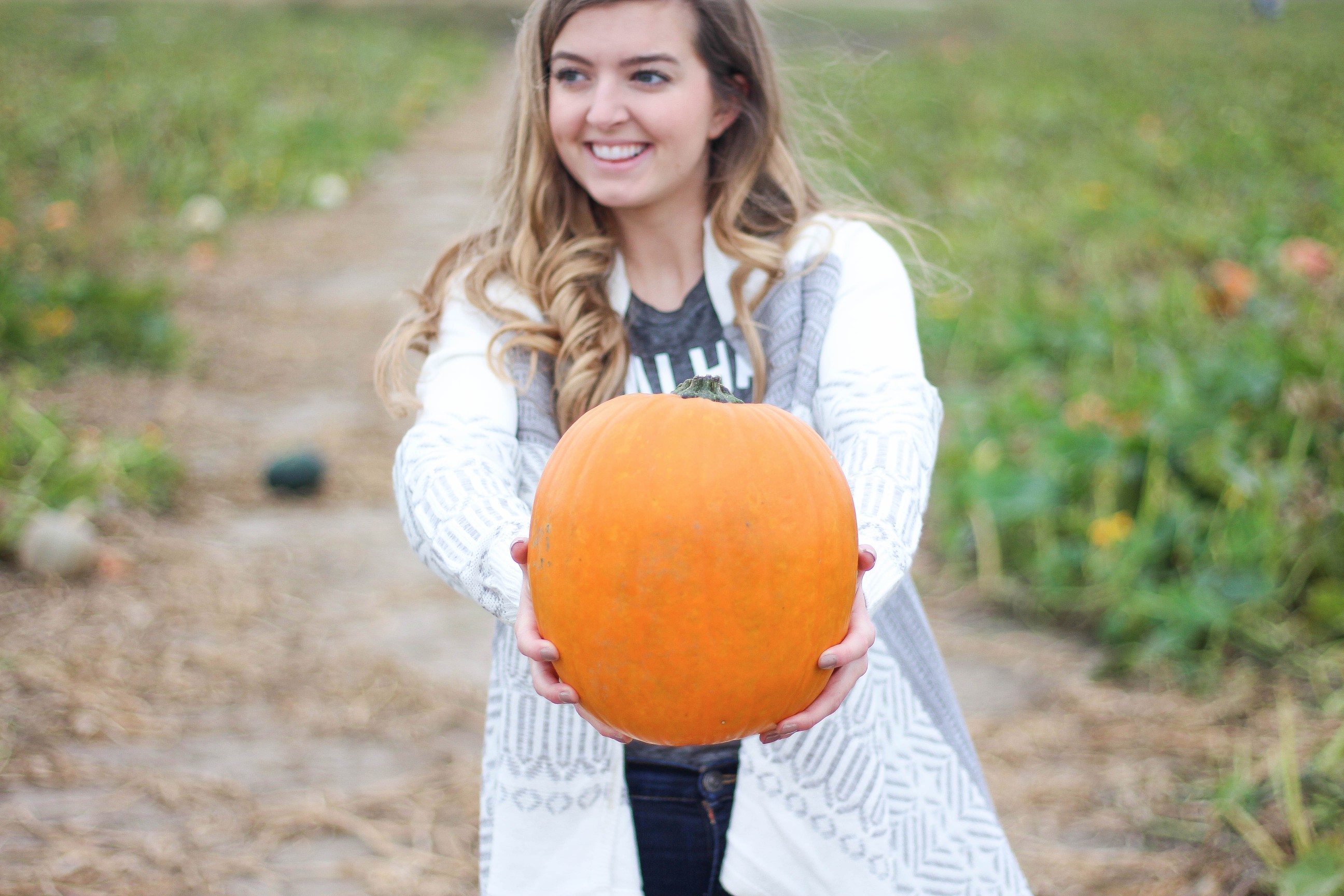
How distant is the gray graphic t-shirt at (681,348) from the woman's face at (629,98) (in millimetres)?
174

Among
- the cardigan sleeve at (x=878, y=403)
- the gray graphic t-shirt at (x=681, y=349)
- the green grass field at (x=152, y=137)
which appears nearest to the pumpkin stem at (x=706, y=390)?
the cardigan sleeve at (x=878, y=403)

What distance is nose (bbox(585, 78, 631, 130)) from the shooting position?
159 centimetres

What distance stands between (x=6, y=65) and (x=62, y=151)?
515 centimetres

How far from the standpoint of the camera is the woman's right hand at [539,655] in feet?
4.17

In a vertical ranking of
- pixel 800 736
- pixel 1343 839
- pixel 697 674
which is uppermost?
pixel 697 674

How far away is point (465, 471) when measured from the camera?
146 centimetres

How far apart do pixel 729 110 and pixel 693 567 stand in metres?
0.92

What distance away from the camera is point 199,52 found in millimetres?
15320

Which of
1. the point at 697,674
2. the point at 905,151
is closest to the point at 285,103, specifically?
the point at 905,151

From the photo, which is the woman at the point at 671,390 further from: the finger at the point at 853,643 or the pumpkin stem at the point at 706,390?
the pumpkin stem at the point at 706,390

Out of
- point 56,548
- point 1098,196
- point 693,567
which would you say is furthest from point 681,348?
point 1098,196

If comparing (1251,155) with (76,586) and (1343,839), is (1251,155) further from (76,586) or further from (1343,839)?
(76,586)

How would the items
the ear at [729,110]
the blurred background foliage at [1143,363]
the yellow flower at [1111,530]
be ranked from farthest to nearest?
1. the yellow flower at [1111,530]
2. the blurred background foliage at [1143,363]
3. the ear at [729,110]

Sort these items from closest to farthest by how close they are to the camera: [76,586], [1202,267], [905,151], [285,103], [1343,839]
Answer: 1. [1343,839]
2. [76,586]
3. [1202,267]
4. [905,151]
5. [285,103]
